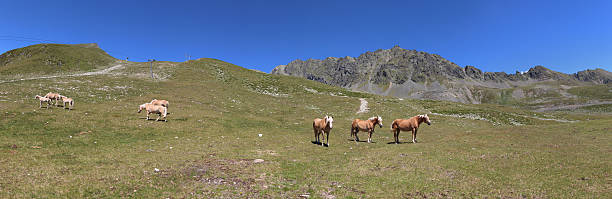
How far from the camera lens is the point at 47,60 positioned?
74688mm

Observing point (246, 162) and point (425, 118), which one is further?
point (425, 118)

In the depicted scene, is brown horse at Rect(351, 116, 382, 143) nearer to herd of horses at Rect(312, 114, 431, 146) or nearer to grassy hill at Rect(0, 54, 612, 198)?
herd of horses at Rect(312, 114, 431, 146)

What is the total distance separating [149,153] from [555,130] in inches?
1697

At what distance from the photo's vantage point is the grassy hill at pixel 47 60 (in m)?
67.2

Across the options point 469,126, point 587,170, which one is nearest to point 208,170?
point 587,170

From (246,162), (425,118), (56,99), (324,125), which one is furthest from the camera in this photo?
(56,99)

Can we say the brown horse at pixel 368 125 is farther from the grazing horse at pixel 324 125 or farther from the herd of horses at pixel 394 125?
the grazing horse at pixel 324 125

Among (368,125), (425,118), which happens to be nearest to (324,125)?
(368,125)

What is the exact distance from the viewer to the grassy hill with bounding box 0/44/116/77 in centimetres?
6725

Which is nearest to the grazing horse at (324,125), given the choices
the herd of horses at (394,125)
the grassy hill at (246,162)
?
the herd of horses at (394,125)

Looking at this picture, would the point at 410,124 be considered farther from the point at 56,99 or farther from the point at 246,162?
the point at 56,99

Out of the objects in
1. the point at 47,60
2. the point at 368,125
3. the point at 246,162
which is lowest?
the point at 246,162

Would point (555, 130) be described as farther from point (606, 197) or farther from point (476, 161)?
point (606, 197)

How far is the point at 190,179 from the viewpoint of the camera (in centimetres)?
1212
